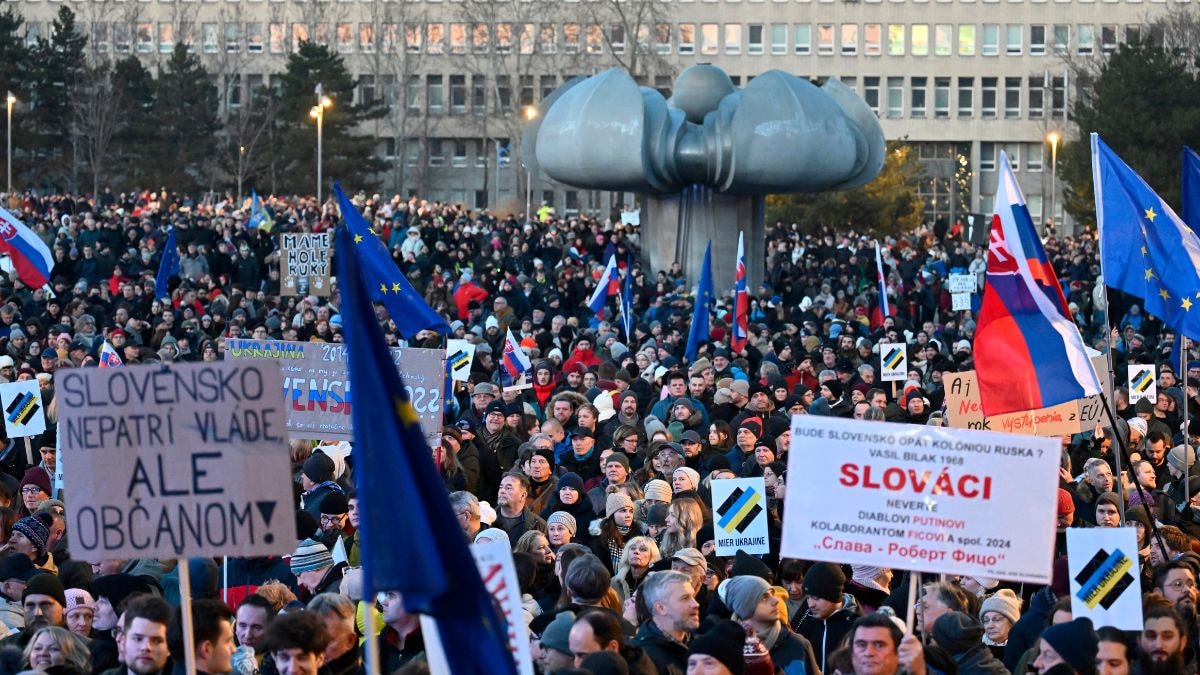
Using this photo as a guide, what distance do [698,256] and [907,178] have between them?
3428 cm

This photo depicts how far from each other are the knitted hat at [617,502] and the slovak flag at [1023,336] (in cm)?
188

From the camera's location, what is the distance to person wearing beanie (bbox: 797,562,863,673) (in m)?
8.95

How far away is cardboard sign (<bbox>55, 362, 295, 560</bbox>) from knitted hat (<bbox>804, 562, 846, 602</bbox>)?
9.69 ft

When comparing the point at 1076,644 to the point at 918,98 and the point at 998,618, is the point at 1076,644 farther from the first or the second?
the point at 918,98

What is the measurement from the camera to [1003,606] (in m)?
9.00

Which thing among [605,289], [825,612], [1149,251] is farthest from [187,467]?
[605,289]

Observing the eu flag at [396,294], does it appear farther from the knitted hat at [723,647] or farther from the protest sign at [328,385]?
the knitted hat at [723,647]

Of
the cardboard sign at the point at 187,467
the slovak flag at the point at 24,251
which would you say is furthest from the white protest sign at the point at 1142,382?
the cardboard sign at the point at 187,467

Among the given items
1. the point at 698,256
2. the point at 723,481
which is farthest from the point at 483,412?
Result: the point at 698,256

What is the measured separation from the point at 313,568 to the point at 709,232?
27.1m

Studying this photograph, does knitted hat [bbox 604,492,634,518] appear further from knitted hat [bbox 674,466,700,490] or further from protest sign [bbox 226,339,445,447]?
protest sign [bbox 226,339,445,447]

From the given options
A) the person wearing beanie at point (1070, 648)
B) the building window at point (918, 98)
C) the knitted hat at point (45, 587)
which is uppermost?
the building window at point (918, 98)

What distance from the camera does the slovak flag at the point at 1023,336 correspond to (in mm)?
10648

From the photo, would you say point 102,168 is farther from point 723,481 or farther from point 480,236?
point 723,481
